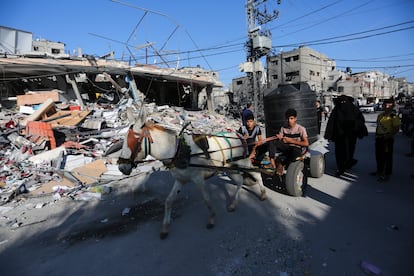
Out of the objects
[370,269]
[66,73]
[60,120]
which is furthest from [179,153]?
[66,73]

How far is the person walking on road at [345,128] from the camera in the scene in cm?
523

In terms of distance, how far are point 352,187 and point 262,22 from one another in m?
23.2

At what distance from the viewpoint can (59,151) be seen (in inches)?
298

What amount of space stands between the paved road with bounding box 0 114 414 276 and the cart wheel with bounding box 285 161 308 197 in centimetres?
18

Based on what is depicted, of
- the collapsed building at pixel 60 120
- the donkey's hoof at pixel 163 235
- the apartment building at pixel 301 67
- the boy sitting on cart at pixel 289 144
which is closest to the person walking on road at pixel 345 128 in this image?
the boy sitting on cart at pixel 289 144

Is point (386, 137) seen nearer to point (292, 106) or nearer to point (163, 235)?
point (292, 106)

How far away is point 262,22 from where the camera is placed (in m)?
23.4

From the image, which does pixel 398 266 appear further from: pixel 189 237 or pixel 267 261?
pixel 189 237

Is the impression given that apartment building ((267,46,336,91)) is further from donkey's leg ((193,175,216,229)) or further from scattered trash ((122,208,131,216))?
donkey's leg ((193,175,216,229))

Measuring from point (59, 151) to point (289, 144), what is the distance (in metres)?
7.51

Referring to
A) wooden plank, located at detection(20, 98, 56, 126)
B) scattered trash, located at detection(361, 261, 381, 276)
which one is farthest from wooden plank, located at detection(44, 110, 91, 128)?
scattered trash, located at detection(361, 261, 381, 276)

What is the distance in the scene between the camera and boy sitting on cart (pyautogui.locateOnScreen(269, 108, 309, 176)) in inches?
157

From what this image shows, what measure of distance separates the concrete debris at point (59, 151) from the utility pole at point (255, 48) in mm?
12094

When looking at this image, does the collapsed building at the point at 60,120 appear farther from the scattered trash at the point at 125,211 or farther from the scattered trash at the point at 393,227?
the scattered trash at the point at 393,227
